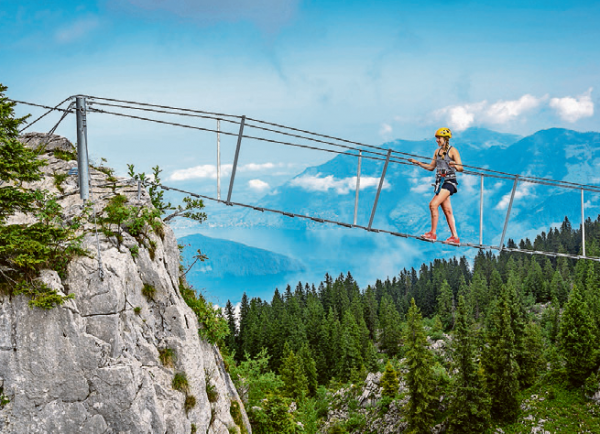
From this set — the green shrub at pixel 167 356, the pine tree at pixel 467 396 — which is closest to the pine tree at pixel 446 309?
the pine tree at pixel 467 396

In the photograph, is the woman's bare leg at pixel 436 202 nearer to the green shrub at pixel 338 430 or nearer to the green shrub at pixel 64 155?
the green shrub at pixel 64 155

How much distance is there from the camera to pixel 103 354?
11.4 meters

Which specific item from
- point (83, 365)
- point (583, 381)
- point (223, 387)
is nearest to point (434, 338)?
point (583, 381)

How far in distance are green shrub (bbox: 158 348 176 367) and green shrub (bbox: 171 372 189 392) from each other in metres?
0.37

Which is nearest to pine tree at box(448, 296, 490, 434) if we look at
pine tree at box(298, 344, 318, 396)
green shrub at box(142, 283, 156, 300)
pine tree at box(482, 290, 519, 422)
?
pine tree at box(482, 290, 519, 422)

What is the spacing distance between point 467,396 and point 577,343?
17595mm

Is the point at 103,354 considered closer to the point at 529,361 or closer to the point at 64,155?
the point at 64,155

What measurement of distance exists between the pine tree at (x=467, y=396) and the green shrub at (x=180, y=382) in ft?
130

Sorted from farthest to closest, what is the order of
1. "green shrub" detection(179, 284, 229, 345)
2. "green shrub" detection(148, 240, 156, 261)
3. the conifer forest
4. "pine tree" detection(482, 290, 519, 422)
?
1. "pine tree" detection(482, 290, 519, 422)
2. the conifer forest
3. "green shrub" detection(179, 284, 229, 345)
4. "green shrub" detection(148, 240, 156, 261)

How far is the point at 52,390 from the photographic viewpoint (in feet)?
36.0

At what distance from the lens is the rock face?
1084 centimetres

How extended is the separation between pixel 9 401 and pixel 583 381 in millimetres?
59597

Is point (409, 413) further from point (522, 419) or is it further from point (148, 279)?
point (148, 279)

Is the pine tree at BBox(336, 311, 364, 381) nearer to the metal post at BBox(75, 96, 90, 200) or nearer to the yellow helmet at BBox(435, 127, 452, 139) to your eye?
the yellow helmet at BBox(435, 127, 452, 139)
